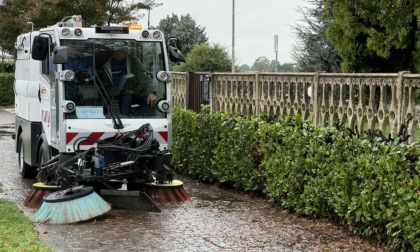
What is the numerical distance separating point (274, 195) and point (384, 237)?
113 inches

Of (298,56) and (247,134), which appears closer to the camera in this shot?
(247,134)

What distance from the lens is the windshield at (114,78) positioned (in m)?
11.4

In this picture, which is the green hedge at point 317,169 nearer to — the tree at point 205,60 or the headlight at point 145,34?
the headlight at point 145,34

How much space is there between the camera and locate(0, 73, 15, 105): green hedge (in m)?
41.8

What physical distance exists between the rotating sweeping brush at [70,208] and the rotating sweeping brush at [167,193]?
1287mm

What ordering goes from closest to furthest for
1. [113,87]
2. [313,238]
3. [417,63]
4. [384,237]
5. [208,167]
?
→ 1. [384,237]
2. [313,238]
3. [113,87]
4. [208,167]
5. [417,63]

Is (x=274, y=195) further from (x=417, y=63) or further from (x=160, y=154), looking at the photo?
(x=417, y=63)

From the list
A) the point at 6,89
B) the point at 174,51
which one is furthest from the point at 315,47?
the point at 6,89

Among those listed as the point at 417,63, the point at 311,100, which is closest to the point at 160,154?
the point at 311,100

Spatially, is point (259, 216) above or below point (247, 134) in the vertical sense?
below

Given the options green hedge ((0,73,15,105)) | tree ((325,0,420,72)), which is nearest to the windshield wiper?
tree ((325,0,420,72))

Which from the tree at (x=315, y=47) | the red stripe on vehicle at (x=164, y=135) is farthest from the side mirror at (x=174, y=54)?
the tree at (x=315, y=47)

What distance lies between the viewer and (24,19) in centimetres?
3628

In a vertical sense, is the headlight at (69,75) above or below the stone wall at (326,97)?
above
